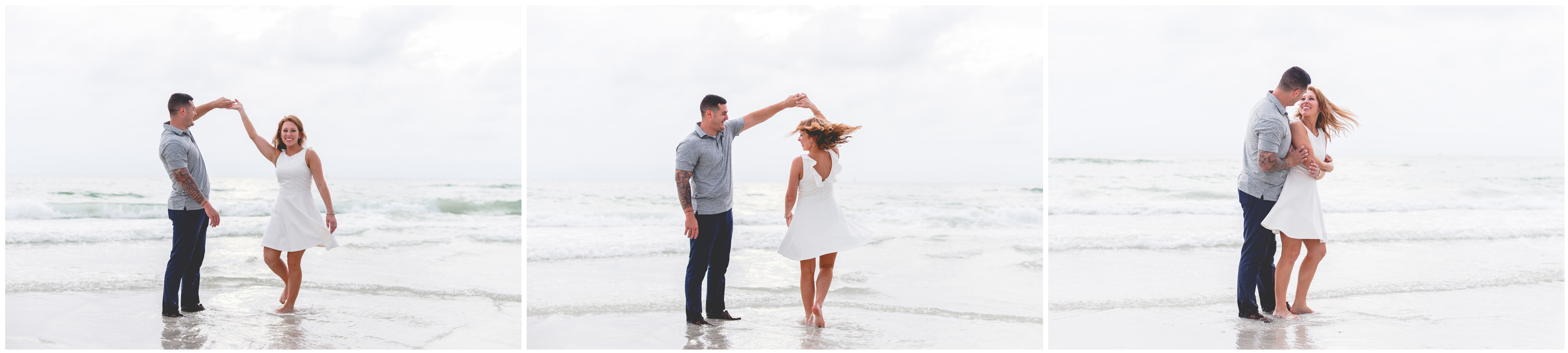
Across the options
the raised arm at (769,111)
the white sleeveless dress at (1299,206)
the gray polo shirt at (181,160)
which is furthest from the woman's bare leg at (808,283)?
the gray polo shirt at (181,160)

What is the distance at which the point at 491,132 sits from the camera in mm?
17469

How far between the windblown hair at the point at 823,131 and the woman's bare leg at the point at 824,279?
680mm

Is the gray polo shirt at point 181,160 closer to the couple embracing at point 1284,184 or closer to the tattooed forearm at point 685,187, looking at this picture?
the tattooed forearm at point 685,187

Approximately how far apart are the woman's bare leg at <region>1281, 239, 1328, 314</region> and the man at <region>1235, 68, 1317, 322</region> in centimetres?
15

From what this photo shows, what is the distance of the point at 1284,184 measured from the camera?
176 inches

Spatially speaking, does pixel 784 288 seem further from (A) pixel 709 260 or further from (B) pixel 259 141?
(B) pixel 259 141

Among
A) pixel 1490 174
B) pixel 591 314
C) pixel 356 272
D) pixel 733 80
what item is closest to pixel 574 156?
pixel 733 80

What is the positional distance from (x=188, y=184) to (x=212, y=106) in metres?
0.52

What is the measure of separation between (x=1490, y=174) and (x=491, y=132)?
30117mm

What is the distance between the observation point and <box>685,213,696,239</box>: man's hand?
433 centimetres

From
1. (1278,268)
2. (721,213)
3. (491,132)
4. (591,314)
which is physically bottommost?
(591,314)

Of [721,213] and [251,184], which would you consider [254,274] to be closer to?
[721,213]

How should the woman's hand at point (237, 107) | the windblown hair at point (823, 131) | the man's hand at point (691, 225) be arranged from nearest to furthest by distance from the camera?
the windblown hair at point (823, 131) < the man's hand at point (691, 225) < the woman's hand at point (237, 107)

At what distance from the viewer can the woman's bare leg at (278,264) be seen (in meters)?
4.91
